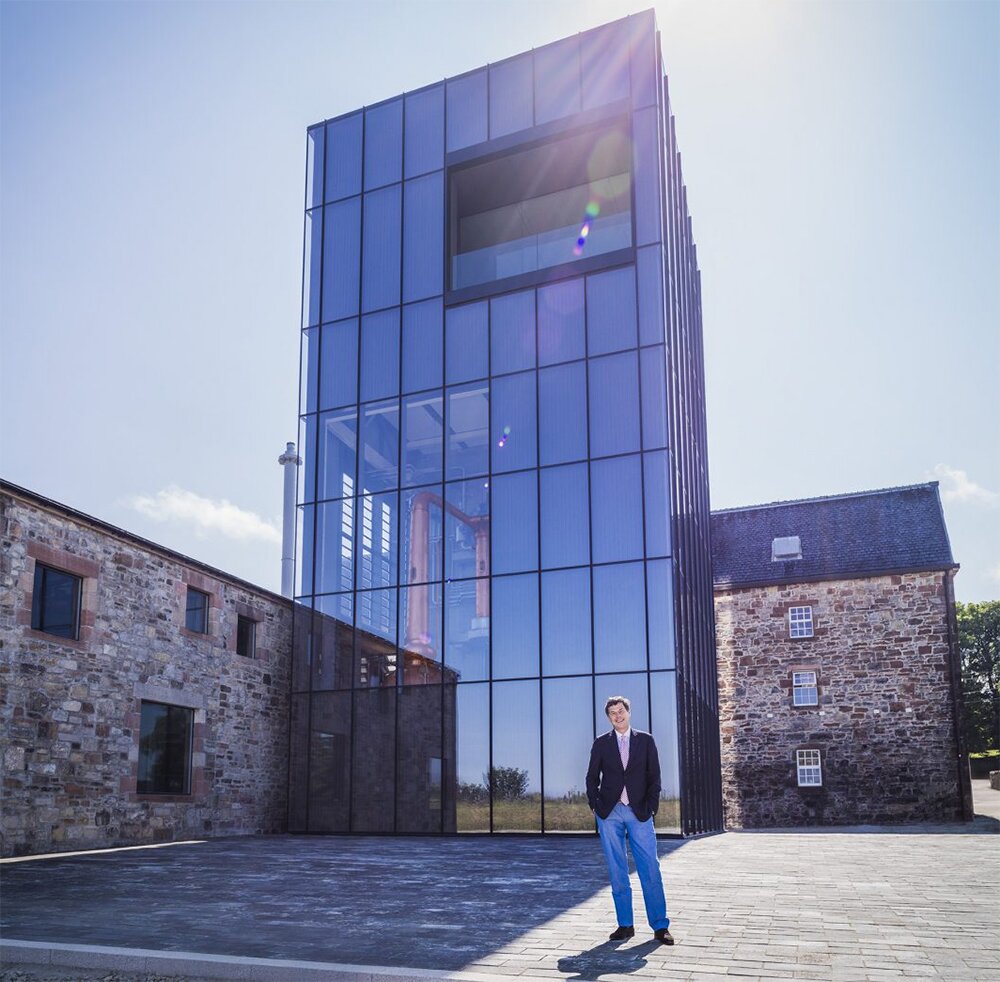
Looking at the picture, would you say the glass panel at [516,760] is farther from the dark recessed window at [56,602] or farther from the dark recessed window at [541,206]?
the dark recessed window at [541,206]

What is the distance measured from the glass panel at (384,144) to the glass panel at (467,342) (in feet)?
13.7

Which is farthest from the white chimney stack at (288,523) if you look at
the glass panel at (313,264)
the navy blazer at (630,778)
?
the navy blazer at (630,778)

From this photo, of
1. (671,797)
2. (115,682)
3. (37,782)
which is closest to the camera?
(37,782)

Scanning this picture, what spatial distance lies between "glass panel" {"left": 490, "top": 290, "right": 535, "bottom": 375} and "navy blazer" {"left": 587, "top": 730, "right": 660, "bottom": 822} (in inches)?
578

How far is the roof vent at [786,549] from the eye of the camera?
3169 cm

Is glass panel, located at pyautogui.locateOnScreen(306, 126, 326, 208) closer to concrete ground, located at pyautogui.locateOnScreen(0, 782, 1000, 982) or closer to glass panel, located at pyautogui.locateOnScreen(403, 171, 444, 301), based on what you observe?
glass panel, located at pyautogui.locateOnScreen(403, 171, 444, 301)

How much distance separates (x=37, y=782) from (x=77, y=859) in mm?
1677

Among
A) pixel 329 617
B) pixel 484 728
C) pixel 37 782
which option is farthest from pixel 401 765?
pixel 37 782

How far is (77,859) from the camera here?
13.3 meters

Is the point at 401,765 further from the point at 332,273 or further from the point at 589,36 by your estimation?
the point at 589,36

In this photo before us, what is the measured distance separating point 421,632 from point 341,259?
30.5ft

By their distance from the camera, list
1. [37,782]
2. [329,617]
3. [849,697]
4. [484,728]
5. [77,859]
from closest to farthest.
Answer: [77,859]
[37,782]
[484,728]
[329,617]
[849,697]

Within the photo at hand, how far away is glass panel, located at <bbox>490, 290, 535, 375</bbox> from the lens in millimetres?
20994

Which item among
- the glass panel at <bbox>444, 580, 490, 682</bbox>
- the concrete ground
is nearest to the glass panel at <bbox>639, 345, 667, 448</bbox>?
the glass panel at <bbox>444, 580, 490, 682</bbox>
